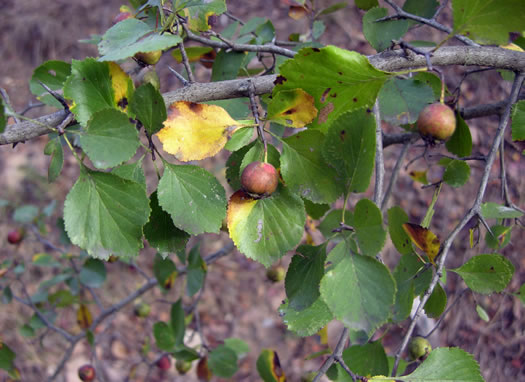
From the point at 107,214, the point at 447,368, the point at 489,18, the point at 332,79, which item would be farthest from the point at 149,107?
the point at 447,368

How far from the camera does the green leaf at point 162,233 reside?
0.75 metres

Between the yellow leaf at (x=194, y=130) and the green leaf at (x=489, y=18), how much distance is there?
1.24 feet

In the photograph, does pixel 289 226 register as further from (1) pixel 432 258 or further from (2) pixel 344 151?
(1) pixel 432 258

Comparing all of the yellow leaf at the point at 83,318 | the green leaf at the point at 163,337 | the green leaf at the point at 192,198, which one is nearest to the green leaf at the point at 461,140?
the green leaf at the point at 192,198

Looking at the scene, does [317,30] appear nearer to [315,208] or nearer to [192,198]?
[315,208]

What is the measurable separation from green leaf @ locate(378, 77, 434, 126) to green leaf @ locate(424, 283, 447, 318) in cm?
33

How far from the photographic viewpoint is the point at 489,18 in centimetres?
65

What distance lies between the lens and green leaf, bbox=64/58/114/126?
67 centimetres

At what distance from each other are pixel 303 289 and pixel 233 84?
37 cm

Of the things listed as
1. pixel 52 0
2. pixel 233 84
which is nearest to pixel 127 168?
pixel 233 84

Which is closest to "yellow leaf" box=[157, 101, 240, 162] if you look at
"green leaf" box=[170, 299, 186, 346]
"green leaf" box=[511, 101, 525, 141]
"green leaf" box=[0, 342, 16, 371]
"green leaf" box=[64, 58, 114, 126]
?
"green leaf" box=[64, 58, 114, 126]

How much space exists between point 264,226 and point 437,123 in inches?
12.3

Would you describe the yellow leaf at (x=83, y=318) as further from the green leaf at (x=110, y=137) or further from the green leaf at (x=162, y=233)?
the green leaf at (x=110, y=137)

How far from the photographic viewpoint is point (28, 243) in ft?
10.9
